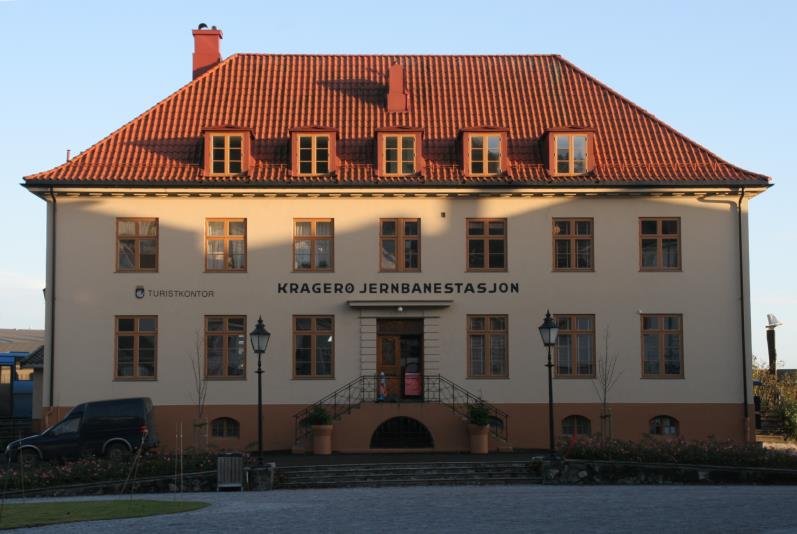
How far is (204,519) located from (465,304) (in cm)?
1666

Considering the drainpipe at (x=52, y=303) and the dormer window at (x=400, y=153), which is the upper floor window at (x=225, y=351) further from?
the dormer window at (x=400, y=153)

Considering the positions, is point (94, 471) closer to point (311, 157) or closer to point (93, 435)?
point (93, 435)

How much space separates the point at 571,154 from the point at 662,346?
20.5ft

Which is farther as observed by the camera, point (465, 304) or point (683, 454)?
point (465, 304)

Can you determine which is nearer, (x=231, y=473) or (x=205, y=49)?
(x=231, y=473)

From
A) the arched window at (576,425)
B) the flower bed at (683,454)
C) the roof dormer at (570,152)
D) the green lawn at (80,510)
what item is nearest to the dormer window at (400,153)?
the roof dormer at (570,152)

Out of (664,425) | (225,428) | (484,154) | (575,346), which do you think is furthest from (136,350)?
(664,425)

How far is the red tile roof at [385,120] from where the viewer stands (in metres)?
34.3

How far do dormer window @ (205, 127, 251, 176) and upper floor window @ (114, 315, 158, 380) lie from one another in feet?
15.7

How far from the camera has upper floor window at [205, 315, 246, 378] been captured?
33875mm

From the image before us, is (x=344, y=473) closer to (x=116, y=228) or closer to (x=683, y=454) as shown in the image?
(x=683, y=454)

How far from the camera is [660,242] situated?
3450cm

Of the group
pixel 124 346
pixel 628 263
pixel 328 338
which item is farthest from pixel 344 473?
pixel 628 263

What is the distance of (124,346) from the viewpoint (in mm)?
33844
